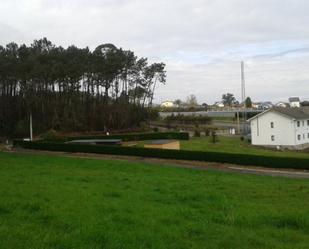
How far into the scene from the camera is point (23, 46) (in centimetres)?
8356

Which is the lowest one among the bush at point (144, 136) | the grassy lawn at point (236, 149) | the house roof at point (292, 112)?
the grassy lawn at point (236, 149)

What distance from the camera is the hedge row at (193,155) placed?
3481 centimetres

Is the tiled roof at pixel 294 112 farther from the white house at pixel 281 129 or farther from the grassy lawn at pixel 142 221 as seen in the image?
the grassy lawn at pixel 142 221

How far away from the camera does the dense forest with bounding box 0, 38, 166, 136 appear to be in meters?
75.8

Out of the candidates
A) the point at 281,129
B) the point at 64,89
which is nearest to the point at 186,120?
the point at 64,89

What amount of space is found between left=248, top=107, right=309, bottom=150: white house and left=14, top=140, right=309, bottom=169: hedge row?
29.0 metres

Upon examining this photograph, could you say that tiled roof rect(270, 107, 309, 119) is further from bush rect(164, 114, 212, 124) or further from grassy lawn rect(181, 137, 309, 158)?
bush rect(164, 114, 212, 124)

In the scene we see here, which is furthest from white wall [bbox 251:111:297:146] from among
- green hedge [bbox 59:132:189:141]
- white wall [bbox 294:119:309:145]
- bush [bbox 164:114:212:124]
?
bush [bbox 164:114:212:124]

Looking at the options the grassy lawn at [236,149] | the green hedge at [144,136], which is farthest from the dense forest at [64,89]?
the grassy lawn at [236,149]

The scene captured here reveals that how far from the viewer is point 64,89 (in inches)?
3342

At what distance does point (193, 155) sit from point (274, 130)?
99.4ft

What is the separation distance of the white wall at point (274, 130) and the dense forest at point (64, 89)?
26077 millimetres

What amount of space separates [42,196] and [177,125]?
87.9m

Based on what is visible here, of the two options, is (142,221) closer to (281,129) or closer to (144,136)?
(281,129)
